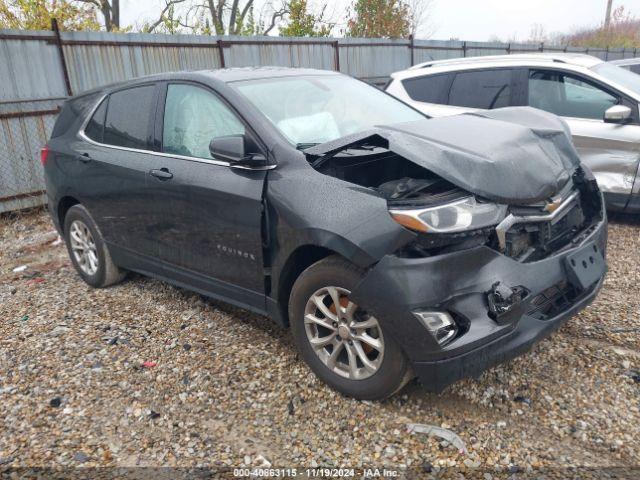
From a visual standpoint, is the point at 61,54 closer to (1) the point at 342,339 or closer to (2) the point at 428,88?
(2) the point at 428,88

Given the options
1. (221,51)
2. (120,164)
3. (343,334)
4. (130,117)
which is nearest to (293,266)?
(343,334)

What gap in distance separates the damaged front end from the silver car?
3073 millimetres

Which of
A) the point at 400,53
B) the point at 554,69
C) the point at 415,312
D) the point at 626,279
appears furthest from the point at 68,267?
the point at 400,53

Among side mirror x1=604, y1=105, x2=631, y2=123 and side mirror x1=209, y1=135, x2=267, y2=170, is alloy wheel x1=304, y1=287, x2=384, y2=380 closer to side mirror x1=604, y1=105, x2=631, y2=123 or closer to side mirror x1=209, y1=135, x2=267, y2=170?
side mirror x1=209, y1=135, x2=267, y2=170

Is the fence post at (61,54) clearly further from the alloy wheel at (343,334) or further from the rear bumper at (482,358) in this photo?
the rear bumper at (482,358)

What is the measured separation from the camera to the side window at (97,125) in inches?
171

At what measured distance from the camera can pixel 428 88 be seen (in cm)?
672

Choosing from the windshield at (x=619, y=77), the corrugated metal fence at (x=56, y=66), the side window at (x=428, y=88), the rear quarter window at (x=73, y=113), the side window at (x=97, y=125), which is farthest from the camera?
the corrugated metal fence at (x=56, y=66)

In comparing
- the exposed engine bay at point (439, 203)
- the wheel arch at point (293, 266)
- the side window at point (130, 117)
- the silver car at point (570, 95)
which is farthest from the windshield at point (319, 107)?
the silver car at point (570, 95)

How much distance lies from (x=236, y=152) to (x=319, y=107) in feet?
2.67

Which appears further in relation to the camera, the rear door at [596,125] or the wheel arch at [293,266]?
the rear door at [596,125]

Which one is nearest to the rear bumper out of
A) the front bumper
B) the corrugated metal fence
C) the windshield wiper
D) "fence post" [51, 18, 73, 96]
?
the front bumper

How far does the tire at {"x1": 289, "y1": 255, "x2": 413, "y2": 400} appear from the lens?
261 centimetres

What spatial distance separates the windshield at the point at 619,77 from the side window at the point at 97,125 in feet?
16.1
